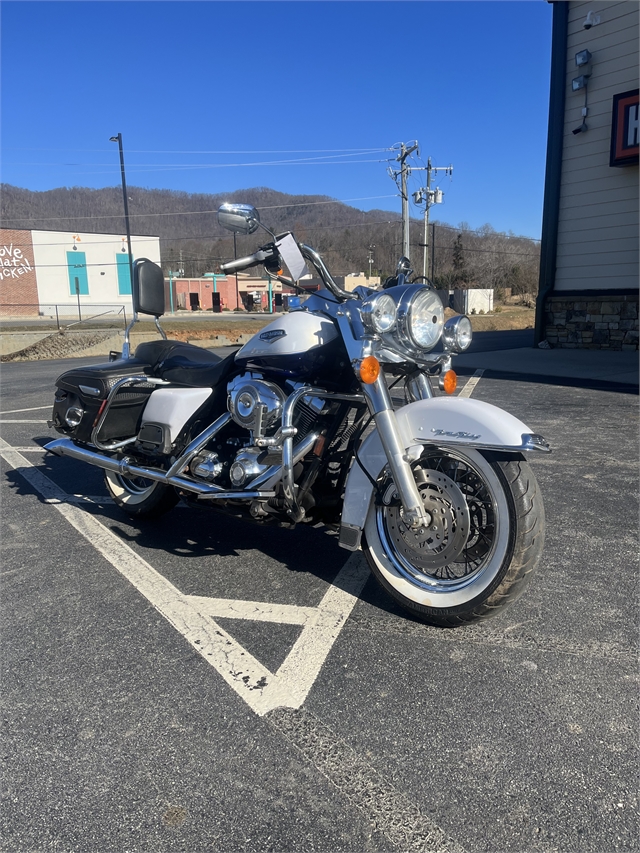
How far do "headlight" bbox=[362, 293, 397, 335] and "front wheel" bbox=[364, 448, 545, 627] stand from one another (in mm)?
599

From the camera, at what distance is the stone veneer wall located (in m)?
15.0

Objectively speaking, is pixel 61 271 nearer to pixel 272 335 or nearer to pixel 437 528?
pixel 272 335

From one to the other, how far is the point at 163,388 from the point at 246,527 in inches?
41.6

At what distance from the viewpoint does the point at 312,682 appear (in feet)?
8.32

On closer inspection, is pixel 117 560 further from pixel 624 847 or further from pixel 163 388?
pixel 624 847

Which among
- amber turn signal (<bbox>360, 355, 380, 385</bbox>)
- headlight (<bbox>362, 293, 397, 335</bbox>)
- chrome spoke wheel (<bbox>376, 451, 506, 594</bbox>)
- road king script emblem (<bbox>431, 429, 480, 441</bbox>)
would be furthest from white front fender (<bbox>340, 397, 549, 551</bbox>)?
headlight (<bbox>362, 293, 397, 335</bbox>)

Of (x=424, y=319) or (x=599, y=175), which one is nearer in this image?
(x=424, y=319)

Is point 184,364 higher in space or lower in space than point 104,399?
higher

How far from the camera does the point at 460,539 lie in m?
2.82

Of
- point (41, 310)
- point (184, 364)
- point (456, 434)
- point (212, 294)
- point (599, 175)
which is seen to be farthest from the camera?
point (212, 294)

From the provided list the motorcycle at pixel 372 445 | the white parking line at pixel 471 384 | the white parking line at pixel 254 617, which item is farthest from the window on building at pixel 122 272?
the motorcycle at pixel 372 445

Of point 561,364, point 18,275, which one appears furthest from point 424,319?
point 18,275

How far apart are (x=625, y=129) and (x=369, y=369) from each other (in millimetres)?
14135

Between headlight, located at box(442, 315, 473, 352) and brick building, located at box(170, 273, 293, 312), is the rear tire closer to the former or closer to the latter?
headlight, located at box(442, 315, 473, 352)
